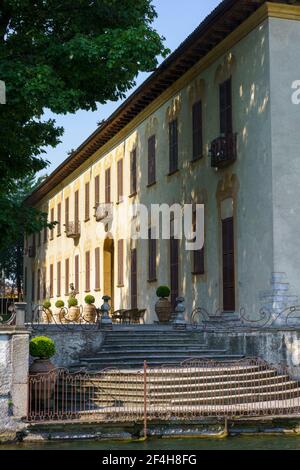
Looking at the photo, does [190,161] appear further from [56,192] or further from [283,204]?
[56,192]

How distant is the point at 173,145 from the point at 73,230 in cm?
1442

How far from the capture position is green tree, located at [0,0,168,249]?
55.2 feet

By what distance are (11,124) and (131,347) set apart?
19.6 feet

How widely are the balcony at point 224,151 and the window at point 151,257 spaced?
6.22 meters

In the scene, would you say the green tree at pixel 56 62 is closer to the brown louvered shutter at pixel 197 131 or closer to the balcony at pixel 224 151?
the balcony at pixel 224 151

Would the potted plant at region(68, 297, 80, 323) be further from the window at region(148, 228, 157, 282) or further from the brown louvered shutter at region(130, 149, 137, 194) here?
the brown louvered shutter at region(130, 149, 137, 194)

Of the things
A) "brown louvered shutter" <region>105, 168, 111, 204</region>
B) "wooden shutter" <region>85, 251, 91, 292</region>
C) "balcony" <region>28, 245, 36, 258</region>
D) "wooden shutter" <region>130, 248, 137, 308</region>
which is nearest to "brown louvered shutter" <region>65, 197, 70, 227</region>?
"wooden shutter" <region>85, 251, 91, 292</region>

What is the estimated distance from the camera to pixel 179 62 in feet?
76.6

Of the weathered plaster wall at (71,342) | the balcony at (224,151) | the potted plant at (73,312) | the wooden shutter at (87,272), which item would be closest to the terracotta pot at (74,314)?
the potted plant at (73,312)

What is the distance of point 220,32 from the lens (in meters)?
21.0

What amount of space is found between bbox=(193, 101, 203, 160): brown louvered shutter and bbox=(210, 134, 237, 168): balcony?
1.63m

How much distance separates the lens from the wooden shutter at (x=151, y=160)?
89.4 feet

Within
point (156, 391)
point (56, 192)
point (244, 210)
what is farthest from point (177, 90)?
point (56, 192)

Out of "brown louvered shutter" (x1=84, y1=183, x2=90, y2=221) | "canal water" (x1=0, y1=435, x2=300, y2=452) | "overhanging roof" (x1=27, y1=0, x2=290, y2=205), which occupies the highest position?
"overhanging roof" (x1=27, y1=0, x2=290, y2=205)
